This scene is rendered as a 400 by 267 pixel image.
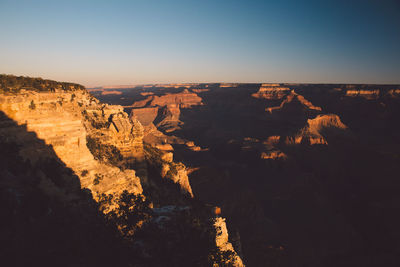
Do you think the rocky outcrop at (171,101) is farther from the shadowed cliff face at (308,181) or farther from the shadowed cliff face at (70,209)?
the shadowed cliff face at (70,209)

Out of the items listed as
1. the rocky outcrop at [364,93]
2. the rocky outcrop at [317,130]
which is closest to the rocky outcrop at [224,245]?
the rocky outcrop at [317,130]

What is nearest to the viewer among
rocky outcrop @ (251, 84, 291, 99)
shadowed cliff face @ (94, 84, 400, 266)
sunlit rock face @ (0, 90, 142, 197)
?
sunlit rock face @ (0, 90, 142, 197)

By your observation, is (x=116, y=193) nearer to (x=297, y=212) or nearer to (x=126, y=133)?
(x=126, y=133)

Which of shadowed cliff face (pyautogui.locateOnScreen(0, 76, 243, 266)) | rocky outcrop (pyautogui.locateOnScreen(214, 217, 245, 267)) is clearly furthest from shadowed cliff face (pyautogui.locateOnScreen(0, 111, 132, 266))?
rocky outcrop (pyautogui.locateOnScreen(214, 217, 245, 267))

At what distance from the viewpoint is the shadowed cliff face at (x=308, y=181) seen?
37.2 m

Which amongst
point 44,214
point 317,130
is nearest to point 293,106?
point 317,130

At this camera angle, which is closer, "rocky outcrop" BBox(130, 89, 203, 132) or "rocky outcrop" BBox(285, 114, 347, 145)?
"rocky outcrop" BBox(285, 114, 347, 145)

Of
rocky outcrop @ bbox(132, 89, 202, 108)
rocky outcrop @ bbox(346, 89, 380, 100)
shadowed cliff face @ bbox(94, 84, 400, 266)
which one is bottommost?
shadowed cliff face @ bbox(94, 84, 400, 266)

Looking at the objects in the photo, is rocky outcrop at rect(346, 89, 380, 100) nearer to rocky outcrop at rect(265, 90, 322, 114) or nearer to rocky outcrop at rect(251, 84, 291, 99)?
rocky outcrop at rect(265, 90, 322, 114)

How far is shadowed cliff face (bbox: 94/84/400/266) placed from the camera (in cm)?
3722

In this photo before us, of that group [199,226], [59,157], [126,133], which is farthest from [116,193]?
[126,133]

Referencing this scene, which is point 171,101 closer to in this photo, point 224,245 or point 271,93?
point 271,93

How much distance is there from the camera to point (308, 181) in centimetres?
5825

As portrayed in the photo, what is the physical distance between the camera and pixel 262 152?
7638 cm
